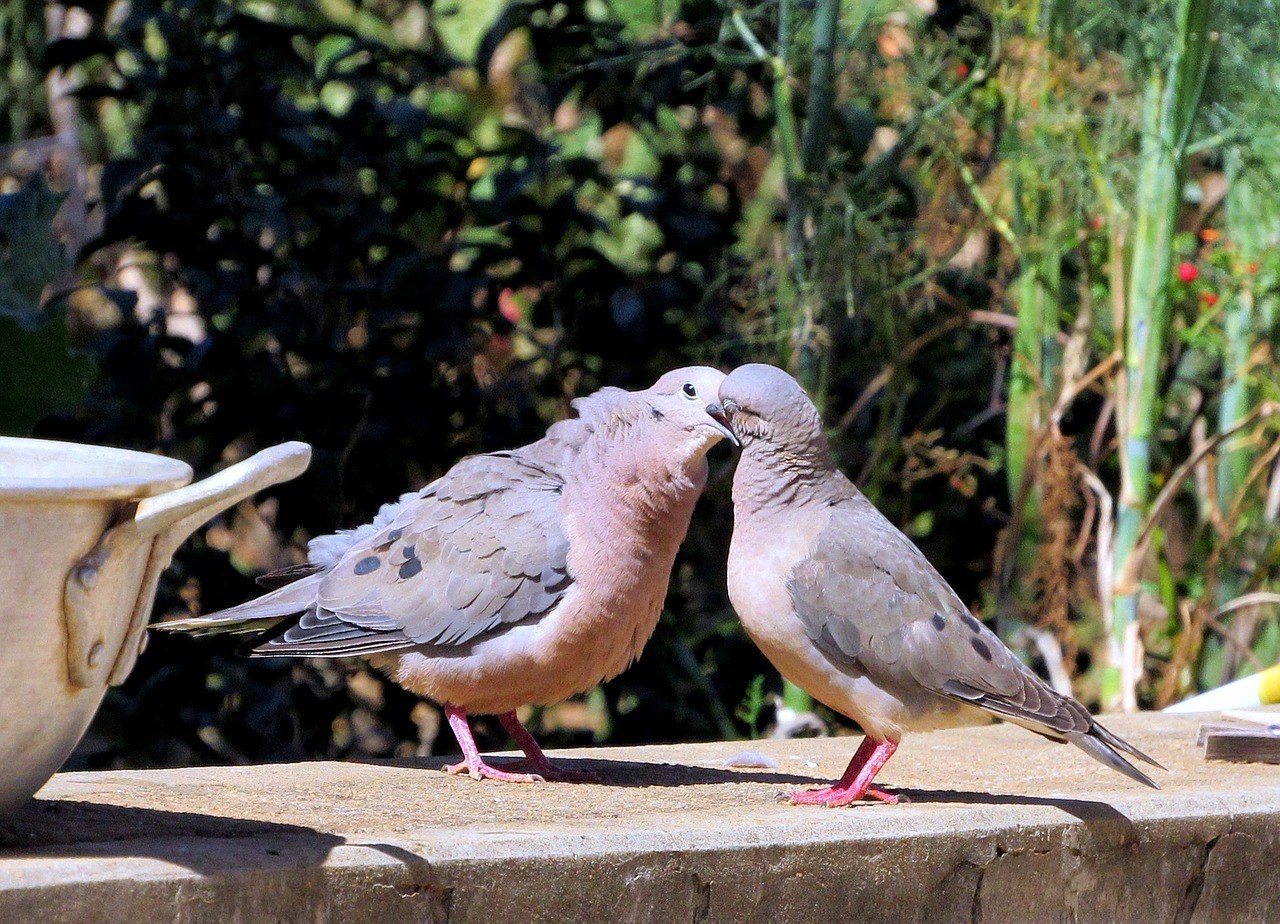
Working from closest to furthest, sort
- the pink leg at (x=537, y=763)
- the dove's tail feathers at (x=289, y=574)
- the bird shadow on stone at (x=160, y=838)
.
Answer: the bird shadow on stone at (x=160, y=838) < the pink leg at (x=537, y=763) < the dove's tail feathers at (x=289, y=574)

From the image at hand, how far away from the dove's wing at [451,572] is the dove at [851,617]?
457mm

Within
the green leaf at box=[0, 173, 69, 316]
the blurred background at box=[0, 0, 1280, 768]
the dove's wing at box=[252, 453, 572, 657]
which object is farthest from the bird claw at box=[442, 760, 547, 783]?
the green leaf at box=[0, 173, 69, 316]

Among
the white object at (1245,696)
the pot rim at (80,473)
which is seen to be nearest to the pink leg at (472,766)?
the pot rim at (80,473)

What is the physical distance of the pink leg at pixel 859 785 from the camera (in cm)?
292

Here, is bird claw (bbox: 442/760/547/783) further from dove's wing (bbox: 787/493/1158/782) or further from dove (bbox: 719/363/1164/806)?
dove's wing (bbox: 787/493/1158/782)

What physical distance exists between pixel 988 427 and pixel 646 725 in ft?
6.24

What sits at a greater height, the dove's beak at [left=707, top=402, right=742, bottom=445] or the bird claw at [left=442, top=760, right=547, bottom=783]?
the dove's beak at [left=707, top=402, right=742, bottom=445]

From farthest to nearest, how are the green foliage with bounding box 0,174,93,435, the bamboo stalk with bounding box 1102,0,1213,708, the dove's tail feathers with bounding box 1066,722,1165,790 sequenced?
the bamboo stalk with bounding box 1102,0,1213,708 < the green foliage with bounding box 0,174,93,435 < the dove's tail feathers with bounding box 1066,722,1165,790

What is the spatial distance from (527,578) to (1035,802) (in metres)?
1.11

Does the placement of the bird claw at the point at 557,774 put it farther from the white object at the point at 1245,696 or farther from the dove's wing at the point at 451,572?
the white object at the point at 1245,696

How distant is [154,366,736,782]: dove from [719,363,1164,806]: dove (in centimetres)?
13

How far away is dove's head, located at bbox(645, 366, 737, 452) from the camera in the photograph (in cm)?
316

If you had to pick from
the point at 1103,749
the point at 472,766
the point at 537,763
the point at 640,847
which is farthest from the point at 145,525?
the point at 1103,749

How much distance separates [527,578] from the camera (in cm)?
325
